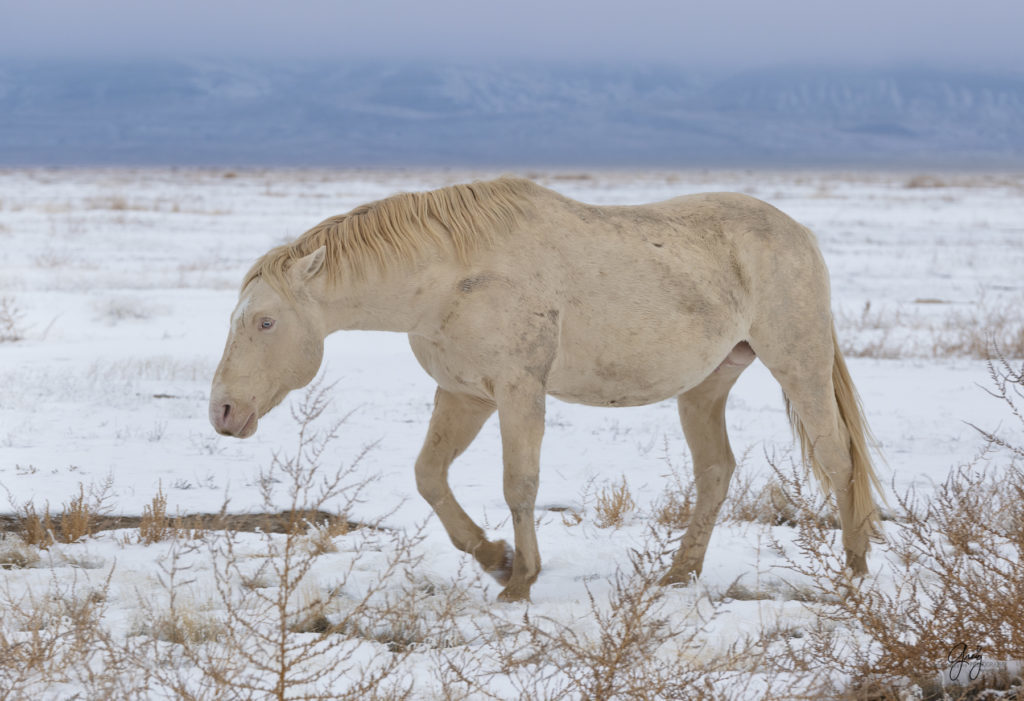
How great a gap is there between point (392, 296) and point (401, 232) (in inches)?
12.2

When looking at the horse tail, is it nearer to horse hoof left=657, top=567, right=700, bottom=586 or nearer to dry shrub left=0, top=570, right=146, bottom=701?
horse hoof left=657, top=567, right=700, bottom=586

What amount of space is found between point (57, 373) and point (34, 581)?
18.5 ft

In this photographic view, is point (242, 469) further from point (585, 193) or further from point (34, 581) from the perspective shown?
point (585, 193)

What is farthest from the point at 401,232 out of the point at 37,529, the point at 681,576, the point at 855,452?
the point at 855,452

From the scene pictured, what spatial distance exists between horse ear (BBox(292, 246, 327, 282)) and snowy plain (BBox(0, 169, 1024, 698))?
3.95ft

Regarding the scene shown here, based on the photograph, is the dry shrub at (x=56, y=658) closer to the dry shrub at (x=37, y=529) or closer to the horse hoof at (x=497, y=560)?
the dry shrub at (x=37, y=529)

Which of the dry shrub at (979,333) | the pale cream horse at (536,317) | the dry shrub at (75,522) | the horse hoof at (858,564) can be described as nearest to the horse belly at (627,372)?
the pale cream horse at (536,317)

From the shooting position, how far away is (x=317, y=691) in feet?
11.5

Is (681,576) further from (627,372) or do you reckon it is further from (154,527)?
(154,527)

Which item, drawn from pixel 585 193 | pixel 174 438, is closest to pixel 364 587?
pixel 174 438

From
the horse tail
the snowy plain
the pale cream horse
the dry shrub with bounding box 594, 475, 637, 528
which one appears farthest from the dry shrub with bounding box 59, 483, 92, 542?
the horse tail

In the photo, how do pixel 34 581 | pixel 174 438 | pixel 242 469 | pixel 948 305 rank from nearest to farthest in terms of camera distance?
pixel 34 581 → pixel 242 469 → pixel 174 438 → pixel 948 305

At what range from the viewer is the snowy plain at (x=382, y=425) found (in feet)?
17.5

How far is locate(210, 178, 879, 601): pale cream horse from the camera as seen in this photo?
15.0 ft
